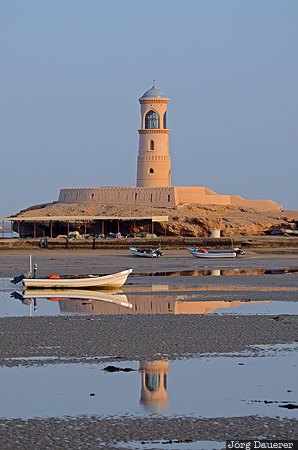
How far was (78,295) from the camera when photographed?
34.9 metres

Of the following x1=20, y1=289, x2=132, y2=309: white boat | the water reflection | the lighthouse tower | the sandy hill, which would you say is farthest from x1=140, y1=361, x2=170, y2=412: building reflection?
the lighthouse tower

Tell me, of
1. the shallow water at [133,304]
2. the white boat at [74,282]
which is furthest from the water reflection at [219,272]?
the shallow water at [133,304]

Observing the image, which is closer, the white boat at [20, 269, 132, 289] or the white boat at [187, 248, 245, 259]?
the white boat at [20, 269, 132, 289]

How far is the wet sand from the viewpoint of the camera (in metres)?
12.9

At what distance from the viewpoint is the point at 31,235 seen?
88125 mm

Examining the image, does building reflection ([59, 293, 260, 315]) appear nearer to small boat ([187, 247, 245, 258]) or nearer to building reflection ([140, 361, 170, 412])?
building reflection ([140, 361, 170, 412])

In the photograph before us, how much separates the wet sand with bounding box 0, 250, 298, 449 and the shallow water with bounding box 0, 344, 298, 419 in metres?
0.62

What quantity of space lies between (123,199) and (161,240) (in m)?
12.8

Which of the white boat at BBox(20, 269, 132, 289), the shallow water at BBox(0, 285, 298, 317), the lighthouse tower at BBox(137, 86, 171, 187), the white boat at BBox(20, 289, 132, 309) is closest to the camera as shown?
the shallow water at BBox(0, 285, 298, 317)

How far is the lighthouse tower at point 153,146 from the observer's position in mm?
88625

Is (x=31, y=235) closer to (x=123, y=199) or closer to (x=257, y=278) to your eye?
(x=123, y=199)

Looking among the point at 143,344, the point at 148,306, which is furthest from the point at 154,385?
the point at 148,306

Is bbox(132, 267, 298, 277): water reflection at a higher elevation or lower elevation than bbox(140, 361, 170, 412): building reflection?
higher

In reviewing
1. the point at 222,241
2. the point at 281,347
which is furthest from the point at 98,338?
the point at 222,241
